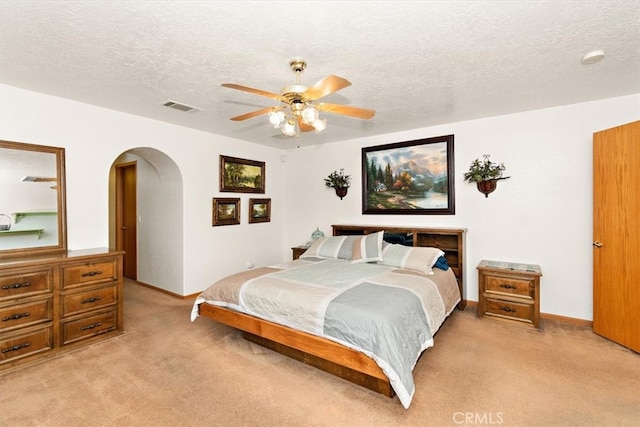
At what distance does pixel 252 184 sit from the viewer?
17.7 feet

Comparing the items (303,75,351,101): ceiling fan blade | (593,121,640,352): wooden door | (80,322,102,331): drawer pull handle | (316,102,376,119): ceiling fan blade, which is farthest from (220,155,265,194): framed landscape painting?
(593,121,640,352): wooden door

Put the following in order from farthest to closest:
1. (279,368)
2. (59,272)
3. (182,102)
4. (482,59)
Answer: (182,102) → (59,272) → (279,368) → (482,59)

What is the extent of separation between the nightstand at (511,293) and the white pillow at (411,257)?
640 millimetres

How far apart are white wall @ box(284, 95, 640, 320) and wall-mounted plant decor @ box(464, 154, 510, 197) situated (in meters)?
0.07

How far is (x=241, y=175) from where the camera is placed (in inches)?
205

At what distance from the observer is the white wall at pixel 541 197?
11.2 ft

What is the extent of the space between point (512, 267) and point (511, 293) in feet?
0.99

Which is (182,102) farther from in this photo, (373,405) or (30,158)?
(373,405)

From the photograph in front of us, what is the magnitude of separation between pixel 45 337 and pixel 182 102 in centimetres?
259

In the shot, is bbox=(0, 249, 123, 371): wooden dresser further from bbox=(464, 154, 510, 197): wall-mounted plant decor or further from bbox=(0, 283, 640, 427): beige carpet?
bbox=(464, 154, 510, 197): wall-mounted plant decor

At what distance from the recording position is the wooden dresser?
Result: 8.32 ft

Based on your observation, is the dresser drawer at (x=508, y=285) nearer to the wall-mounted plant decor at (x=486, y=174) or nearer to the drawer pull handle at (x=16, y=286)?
the wall-mounted plant decor at (x=486, y=174)

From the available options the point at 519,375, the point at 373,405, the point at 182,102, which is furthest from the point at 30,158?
the point at 519,375

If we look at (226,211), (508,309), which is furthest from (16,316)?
(508,309)
